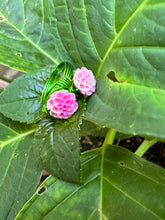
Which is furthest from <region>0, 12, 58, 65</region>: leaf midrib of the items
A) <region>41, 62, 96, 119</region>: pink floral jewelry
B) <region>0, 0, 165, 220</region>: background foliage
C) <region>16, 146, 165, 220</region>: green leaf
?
<region>16, 146, 165, 220</region>: green leaf

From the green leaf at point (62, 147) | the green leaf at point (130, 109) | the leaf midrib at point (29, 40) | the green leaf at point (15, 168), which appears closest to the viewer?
the green leaf at point (130, 109)

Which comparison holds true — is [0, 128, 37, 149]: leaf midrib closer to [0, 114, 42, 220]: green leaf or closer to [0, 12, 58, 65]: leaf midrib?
[0, 114, 42, 220]: green leaf

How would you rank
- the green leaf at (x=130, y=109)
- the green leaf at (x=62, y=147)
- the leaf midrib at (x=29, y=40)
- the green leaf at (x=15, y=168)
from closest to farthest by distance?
1. the green leaf at (x=130, y=109)
2. the green leaf at (x=62, y=147)
3. the green leaf at (x=15, y=168)
4. the leaf midrib at (x=29, y=40)

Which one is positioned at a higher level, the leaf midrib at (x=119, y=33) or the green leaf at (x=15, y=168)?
the leaf midrib at (x=119, y=33)

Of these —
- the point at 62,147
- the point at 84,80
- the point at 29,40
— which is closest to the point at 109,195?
the point at 62,147

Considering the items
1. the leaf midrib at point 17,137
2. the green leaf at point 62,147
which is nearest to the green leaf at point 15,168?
the leaf midrib at point 17,137

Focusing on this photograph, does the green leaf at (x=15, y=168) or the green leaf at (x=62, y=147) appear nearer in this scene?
the green leaf at (x=62, y=147)

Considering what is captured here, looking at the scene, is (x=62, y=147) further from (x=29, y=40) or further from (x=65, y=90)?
(x=29, y=40)

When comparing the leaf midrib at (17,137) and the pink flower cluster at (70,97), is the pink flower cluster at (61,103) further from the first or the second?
the leaf midrib at (17,137)
